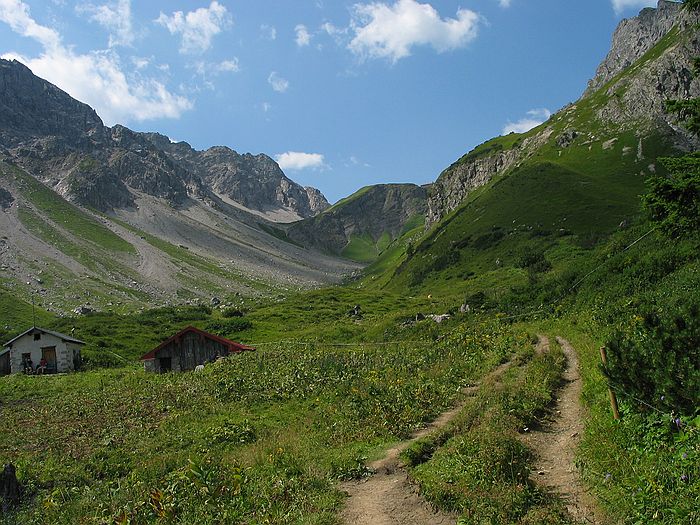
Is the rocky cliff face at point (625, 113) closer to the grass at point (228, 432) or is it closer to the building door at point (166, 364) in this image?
the grass at point (228, 432)

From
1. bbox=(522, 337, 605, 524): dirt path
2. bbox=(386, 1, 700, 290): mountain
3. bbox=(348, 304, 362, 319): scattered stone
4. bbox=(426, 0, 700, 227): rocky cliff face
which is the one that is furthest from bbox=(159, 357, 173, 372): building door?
bbox=(426, 0, 700, 227): rocky cliff face

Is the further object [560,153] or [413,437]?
[560,153]

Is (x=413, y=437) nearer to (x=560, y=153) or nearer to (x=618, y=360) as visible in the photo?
(x=618, y=360)

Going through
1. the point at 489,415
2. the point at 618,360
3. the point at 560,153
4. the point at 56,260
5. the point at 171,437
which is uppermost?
the point at 560,153

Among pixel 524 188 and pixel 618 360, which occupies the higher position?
pixel 524 188

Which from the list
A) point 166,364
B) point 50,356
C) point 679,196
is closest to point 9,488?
point 679,196

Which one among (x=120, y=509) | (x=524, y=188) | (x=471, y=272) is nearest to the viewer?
(x=120, y=509)

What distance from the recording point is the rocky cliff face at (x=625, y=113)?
126 m

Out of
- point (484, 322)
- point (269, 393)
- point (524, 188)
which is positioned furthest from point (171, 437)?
point (524, 188)

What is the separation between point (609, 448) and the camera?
1082cm

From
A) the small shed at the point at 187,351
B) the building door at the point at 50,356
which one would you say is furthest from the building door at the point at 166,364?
the building door at the point at 50,356

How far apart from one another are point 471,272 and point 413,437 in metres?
74.0

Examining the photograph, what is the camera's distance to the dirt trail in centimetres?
1042

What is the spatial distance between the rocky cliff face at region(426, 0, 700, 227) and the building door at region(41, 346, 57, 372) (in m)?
111
